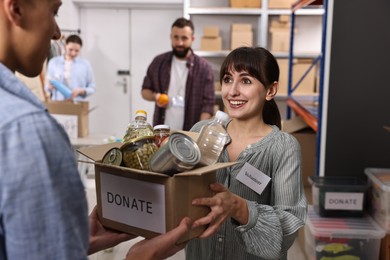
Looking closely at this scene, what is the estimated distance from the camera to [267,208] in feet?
3.96

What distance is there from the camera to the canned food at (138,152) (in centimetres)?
94

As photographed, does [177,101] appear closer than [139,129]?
No

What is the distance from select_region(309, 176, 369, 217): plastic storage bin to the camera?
2.62m

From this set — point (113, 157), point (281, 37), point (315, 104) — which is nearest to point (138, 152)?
point (113, 157)

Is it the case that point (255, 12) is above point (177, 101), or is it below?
above

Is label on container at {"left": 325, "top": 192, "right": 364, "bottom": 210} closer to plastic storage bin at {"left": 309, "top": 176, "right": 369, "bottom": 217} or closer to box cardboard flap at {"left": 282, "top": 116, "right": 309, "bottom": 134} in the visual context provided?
plastic storage bin at {"left": 309, "top": 176, "right": 369, "bottom": 217}

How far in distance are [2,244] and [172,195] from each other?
35 centimetres

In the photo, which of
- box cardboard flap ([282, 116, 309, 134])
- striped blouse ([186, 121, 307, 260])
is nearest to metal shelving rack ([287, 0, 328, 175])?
box cardboard flap ([282, 116, 309, 134])

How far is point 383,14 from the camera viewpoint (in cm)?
263

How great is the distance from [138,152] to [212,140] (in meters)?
0.21

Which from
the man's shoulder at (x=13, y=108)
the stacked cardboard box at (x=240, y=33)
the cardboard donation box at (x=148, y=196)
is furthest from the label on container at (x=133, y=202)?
the stacked cardboard box at (x=240, y=33)

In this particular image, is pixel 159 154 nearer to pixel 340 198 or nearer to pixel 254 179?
pixel 254 179

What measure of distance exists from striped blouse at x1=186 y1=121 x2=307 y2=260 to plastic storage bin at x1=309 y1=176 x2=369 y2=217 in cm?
136

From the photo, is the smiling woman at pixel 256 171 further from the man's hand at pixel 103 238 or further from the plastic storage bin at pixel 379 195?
the plastic storage bin at pixel 379 195
